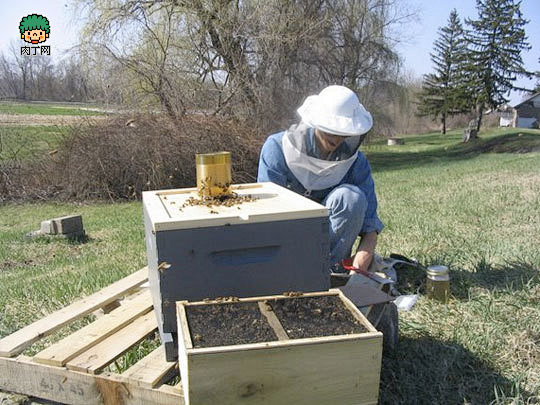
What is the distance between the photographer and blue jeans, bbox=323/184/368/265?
2.61m

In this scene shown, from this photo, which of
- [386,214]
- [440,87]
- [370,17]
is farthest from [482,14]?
[386,214]

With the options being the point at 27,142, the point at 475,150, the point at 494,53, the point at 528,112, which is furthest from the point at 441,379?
the point at 528,112

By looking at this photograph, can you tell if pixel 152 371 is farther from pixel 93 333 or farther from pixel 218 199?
pixel 218 199

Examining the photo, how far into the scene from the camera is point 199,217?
1.76 m

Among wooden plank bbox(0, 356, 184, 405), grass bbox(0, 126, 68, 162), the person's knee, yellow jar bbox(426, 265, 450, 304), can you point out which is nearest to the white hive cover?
the person's knee

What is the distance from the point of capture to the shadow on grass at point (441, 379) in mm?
1919

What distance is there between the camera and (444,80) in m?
45.7

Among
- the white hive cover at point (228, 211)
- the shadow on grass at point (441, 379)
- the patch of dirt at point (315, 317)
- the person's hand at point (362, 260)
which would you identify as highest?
the white hive cover at point (228, 211)

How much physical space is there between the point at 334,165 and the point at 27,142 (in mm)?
10420

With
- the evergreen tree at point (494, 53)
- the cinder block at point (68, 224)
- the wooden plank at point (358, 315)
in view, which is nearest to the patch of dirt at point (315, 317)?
the wooden plank at point (358, 315)

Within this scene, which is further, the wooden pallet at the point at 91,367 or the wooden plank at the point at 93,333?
the wooden plank at the point at 93,333

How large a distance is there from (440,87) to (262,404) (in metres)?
47.9

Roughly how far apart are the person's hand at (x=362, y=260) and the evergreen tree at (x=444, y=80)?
4227 centimetres

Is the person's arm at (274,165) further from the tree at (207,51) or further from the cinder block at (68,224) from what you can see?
the tree at (207,51)
